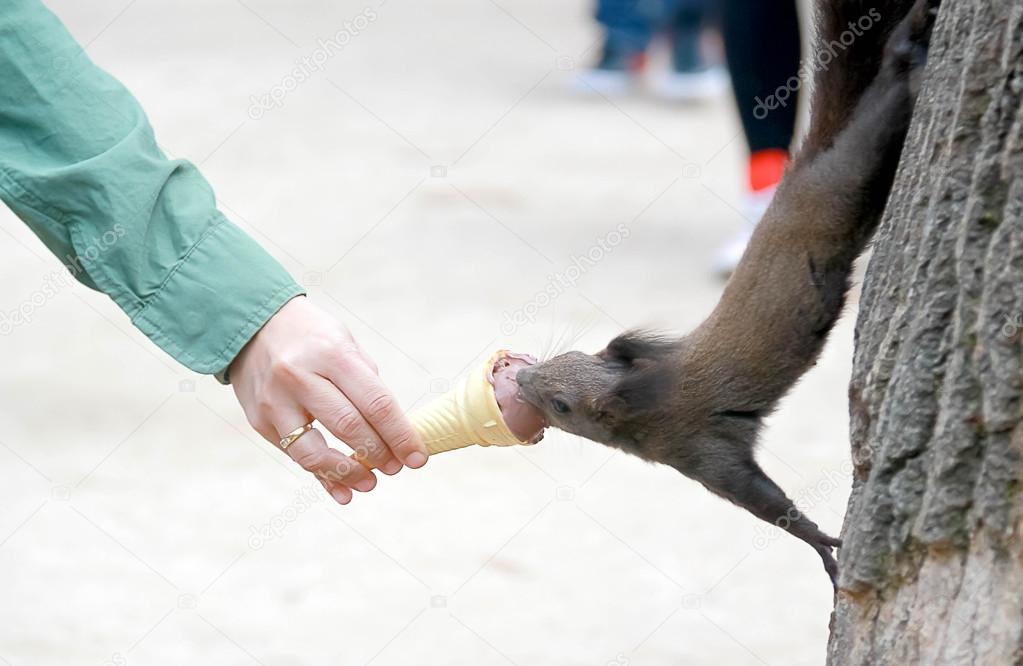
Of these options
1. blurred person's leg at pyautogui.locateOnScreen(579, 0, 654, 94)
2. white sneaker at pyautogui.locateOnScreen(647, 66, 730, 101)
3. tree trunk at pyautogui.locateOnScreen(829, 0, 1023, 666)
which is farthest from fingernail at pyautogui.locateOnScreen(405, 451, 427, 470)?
blurred person's leg at pyautogui.locateOnScreen(579, 0, 654, 94)

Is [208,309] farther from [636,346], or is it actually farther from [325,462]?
[636,346]

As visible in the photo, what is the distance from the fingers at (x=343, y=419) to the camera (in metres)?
1.59

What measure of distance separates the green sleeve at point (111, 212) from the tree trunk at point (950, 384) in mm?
686

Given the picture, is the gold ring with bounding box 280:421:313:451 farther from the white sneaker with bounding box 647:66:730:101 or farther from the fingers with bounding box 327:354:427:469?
the white sneaker with bounding box 647:66:730:101

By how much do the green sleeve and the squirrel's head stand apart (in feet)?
1.68

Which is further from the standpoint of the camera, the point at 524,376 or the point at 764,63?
the point at 764,63

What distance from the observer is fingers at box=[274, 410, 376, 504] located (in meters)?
1.64

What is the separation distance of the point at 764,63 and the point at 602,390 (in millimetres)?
2077

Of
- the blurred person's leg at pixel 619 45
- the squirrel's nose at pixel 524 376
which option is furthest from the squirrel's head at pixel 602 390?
the blurred person's leg at pixel 619 45

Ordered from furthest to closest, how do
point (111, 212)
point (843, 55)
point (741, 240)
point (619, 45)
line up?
point (619, 45)
point (741, 240)
point (843, 55)
point (111, 212)

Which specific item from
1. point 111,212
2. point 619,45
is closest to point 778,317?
point 111,212

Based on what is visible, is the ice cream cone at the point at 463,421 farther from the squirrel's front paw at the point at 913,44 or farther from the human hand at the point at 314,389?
the squirrel's front paw at the point at 913,44

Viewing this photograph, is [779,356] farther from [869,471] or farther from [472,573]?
[472,573]

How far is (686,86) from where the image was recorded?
7723mm
